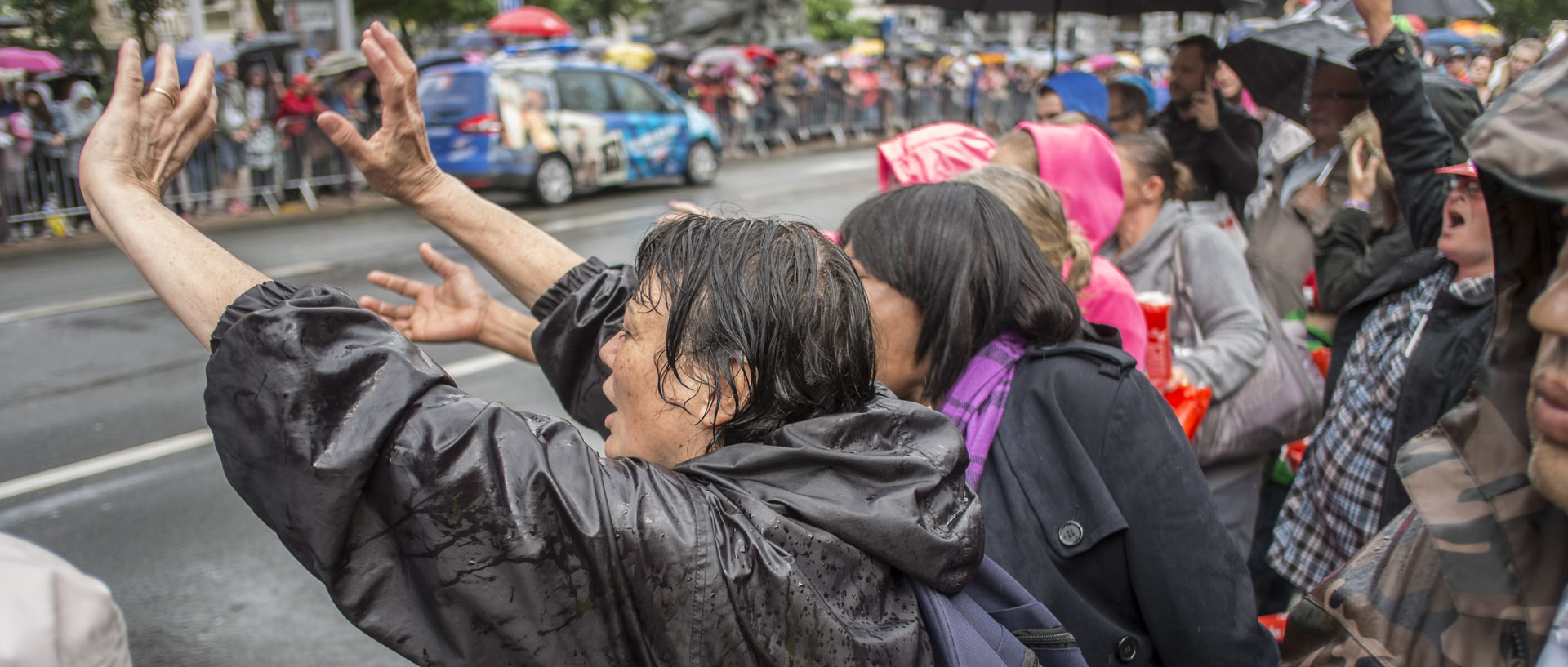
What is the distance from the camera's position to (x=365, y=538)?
111 cm

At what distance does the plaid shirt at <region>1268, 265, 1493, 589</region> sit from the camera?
2.57 meters

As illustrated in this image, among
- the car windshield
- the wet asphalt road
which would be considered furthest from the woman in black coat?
the car windshield

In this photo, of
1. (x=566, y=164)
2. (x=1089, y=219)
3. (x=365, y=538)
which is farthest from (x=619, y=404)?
(x=566, y=164)

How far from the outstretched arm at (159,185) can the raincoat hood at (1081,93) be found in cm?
485

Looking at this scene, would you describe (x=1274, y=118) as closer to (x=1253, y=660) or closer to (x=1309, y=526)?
(x=1309, y=526)

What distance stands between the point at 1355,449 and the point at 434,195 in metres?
2.32

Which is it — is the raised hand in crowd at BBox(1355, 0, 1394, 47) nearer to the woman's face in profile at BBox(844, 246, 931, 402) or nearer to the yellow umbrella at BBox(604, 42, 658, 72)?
the woman's face in profile at BBox(844, 246, 931, 402)

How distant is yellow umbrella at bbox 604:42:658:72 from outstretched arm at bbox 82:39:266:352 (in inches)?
782

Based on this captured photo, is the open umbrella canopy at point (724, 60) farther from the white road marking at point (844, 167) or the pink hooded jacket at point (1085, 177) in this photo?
the pink hooded jacket at point (1085, 177)

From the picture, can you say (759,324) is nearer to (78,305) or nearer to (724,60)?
(78,305)

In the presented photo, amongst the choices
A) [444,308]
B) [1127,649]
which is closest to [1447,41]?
[1127,649]

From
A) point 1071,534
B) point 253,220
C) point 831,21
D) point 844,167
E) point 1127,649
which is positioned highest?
point 831,21

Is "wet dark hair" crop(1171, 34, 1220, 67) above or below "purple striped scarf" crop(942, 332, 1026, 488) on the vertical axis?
above

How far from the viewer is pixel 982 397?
6.28 feet
